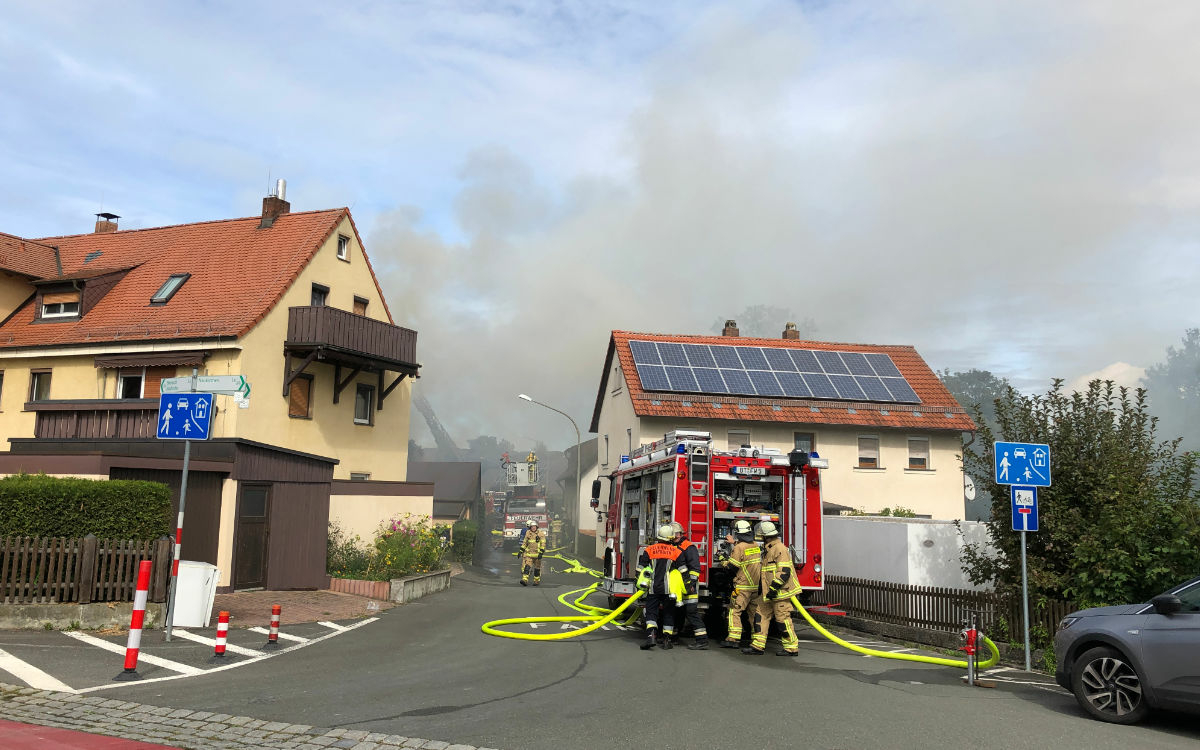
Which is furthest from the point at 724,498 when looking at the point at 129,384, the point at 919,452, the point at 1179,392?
the point at 1179,392

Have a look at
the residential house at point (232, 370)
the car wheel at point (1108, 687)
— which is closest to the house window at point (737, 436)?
the residential house at point (232, 370)

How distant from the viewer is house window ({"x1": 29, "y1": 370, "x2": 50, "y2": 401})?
23328mm

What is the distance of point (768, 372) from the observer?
3191 centimetres

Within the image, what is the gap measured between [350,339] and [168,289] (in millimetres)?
5460

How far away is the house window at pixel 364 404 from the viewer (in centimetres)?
2605

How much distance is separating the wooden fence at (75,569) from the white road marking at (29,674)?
2.00m

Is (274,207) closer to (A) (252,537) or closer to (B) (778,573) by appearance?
(A) (252,537)

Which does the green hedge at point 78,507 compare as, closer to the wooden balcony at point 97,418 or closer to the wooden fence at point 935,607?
the wooden balcony at point 97,418

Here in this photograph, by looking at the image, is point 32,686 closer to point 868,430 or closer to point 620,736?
point 620,736

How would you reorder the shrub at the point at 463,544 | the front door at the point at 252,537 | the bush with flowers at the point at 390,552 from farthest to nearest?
1. the shrub at the point at 463,544
2. the bush with flowers at the point at 390,552
3. the front door at the point at 252,537

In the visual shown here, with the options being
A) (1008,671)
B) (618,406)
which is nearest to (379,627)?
(1008,671)

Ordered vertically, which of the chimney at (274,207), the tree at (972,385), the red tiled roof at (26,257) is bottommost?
the red tiled roof at (26,257)

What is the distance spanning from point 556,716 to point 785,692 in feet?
8.53

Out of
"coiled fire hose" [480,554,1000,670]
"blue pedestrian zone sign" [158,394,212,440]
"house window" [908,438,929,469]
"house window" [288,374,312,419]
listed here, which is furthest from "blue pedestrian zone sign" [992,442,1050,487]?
"house window" [908,438,929,469]
